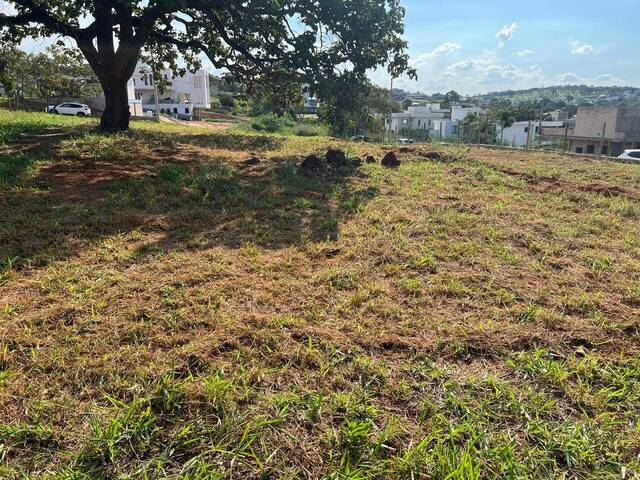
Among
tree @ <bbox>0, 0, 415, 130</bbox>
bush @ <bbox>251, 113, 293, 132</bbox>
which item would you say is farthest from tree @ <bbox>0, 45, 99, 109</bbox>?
tree @ <bbox>0, 0, 415, 130</bbox>

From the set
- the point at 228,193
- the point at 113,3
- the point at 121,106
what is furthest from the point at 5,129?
the point at 228,193

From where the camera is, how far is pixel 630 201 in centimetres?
583

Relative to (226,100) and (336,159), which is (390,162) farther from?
(226,100)

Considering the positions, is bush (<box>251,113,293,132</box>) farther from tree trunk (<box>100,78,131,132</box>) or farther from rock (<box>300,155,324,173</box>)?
rock (<box>300,155,324,173</box>)

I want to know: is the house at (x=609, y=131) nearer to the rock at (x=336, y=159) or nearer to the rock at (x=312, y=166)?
the rock at (x=336, y=159)

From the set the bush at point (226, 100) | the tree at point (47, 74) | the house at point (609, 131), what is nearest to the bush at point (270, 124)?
the tree at point (47, 74)

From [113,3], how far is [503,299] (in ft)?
29.8

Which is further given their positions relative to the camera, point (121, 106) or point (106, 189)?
point (121, 106)

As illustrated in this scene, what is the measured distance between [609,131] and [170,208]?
32570 mm

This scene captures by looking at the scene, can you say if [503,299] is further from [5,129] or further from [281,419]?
[5,129]

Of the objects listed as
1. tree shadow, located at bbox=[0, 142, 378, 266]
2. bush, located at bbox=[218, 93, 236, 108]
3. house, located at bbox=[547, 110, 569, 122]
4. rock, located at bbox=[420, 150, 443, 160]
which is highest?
bush, located at bbox=[218, 93, 236, 108]

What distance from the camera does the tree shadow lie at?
348 cm

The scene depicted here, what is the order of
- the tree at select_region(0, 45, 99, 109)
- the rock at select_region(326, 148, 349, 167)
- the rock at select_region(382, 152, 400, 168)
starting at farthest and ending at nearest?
1. the tree at select_region(0, 45, 99, 109)
2. the rock at select_region(382, 152, 400, 168)
3. the rock at select_region(326, 148, 349, 167)

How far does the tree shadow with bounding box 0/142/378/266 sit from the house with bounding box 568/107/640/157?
27195mm
